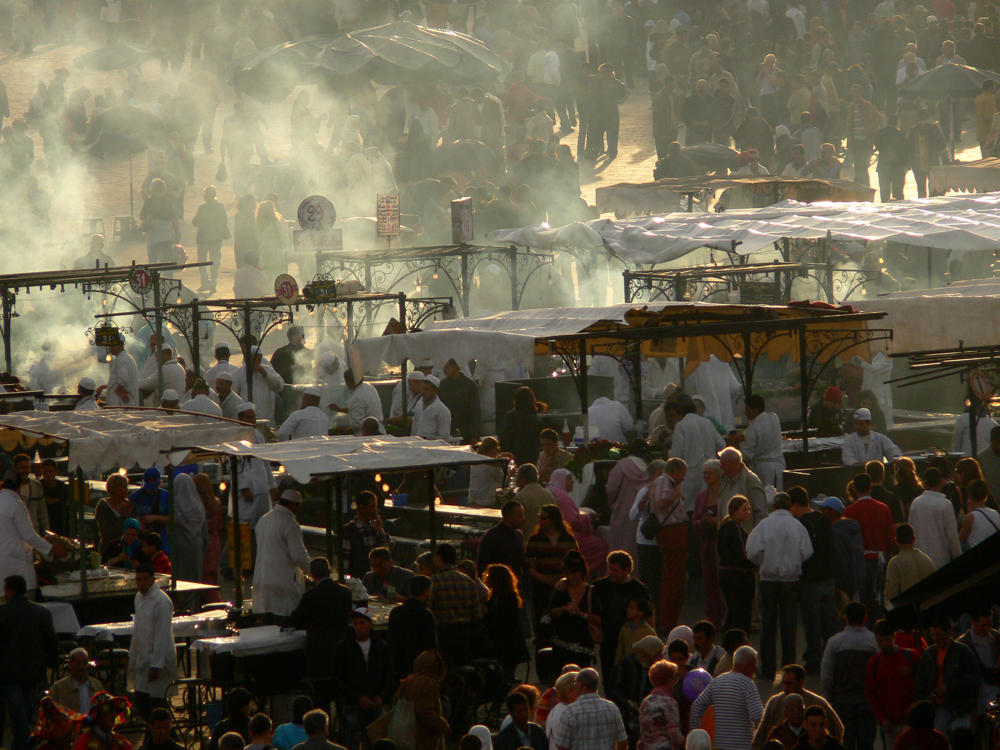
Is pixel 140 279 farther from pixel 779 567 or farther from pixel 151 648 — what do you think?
pixel 779 567

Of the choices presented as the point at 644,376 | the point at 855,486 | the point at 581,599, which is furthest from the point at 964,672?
the point at 644,376

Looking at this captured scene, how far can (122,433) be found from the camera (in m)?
12.5

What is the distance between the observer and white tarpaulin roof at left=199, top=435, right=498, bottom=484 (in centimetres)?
1093

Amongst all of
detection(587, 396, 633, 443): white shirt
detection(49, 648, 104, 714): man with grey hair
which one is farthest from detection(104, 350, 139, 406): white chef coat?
detection(49, 648, 104, 714): man with grey hair

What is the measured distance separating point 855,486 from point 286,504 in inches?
164

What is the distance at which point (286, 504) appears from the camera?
448 inches

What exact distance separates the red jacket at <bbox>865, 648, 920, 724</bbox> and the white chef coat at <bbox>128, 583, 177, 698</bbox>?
173 inches

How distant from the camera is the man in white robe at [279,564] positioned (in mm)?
11250

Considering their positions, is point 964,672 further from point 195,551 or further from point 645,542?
point 195,551

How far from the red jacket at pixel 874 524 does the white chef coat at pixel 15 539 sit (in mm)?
5935

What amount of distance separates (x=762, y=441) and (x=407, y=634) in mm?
5191

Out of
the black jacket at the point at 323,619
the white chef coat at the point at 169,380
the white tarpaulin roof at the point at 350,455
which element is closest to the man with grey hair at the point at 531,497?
the white tarpaulin roof at the point at 350,455

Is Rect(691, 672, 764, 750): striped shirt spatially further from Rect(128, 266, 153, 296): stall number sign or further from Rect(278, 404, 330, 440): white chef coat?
Rect(128, 266, 153, 296): stall number sign

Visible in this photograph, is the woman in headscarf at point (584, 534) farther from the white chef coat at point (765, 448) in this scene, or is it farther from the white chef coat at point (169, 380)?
the white chef coat at point (169, 380)
